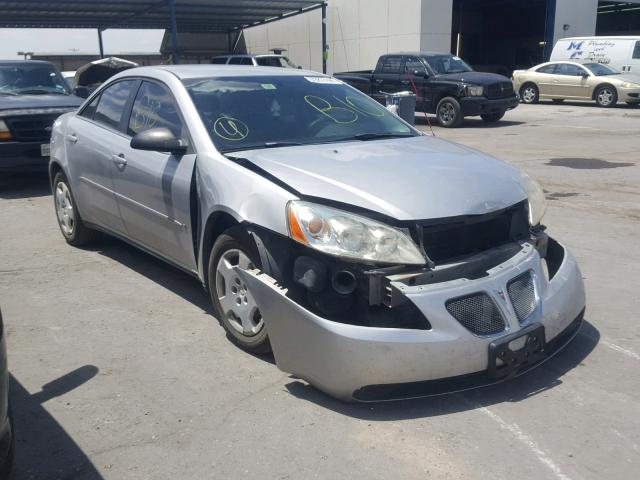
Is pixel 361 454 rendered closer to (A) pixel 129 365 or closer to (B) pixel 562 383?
(B) pixel 562 383

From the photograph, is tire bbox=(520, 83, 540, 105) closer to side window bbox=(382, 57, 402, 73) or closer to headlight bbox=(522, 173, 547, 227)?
side window bbox=(382, 57, 402, 73)

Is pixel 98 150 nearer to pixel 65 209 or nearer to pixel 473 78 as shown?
pixel 65 209

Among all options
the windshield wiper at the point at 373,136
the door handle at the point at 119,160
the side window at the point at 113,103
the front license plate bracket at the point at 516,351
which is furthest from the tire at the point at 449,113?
the front license plate bracket at the point at 516,351

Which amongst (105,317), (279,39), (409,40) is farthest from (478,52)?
(105,317)

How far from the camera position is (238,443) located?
314 cm

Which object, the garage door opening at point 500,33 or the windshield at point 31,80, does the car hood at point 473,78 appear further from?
the garage door opening at point 500,33

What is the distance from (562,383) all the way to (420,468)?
1.14 m

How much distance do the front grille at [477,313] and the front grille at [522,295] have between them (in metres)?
0.15

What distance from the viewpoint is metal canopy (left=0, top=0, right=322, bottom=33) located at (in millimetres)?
27188

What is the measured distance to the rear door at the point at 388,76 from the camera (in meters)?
18.7

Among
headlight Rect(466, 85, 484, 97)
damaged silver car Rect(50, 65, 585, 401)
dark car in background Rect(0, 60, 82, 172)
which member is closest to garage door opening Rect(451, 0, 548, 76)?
headlight Rect(466, 85, 484, 97)

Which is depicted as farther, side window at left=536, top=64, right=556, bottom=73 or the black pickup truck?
side window at left=536, top=64, right=556, bottom=73

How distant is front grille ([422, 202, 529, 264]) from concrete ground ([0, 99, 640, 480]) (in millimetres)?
739

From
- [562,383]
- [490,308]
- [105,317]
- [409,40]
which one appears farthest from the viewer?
[409,40]
